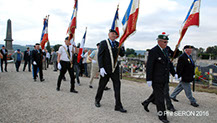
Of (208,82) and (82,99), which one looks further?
(208,82)

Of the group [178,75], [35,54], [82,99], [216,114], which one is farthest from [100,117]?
[35,54]

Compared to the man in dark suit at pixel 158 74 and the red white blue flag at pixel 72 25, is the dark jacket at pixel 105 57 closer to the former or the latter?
the man in dark suit at pixel 158 74

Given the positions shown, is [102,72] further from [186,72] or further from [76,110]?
[186,72]

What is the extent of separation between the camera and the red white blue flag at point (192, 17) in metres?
4.96

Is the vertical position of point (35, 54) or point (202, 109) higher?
point (35, 54)

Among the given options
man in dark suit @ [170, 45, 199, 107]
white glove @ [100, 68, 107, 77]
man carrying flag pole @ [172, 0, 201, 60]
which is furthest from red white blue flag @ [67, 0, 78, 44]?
man in dark suit @ [170, 45, 199, 107]

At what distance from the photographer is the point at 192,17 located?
5008 millimetres

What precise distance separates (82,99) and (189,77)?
356 centimetres

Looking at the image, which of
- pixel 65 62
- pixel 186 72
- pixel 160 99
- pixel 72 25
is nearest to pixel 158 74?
pixel 160 99

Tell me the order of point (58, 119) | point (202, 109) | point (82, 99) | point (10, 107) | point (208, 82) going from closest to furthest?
1. point (58, 119)
2. point (10, 107)
3. point (202, 109)
4. point (82, 99)
5. point (208, 82)

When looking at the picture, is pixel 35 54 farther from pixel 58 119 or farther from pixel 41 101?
pixel 58 119

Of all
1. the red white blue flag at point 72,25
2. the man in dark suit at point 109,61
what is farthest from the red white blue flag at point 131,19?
the red white blue flag at point 72,25

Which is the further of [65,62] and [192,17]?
[65,62]

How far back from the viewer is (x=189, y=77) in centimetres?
543
